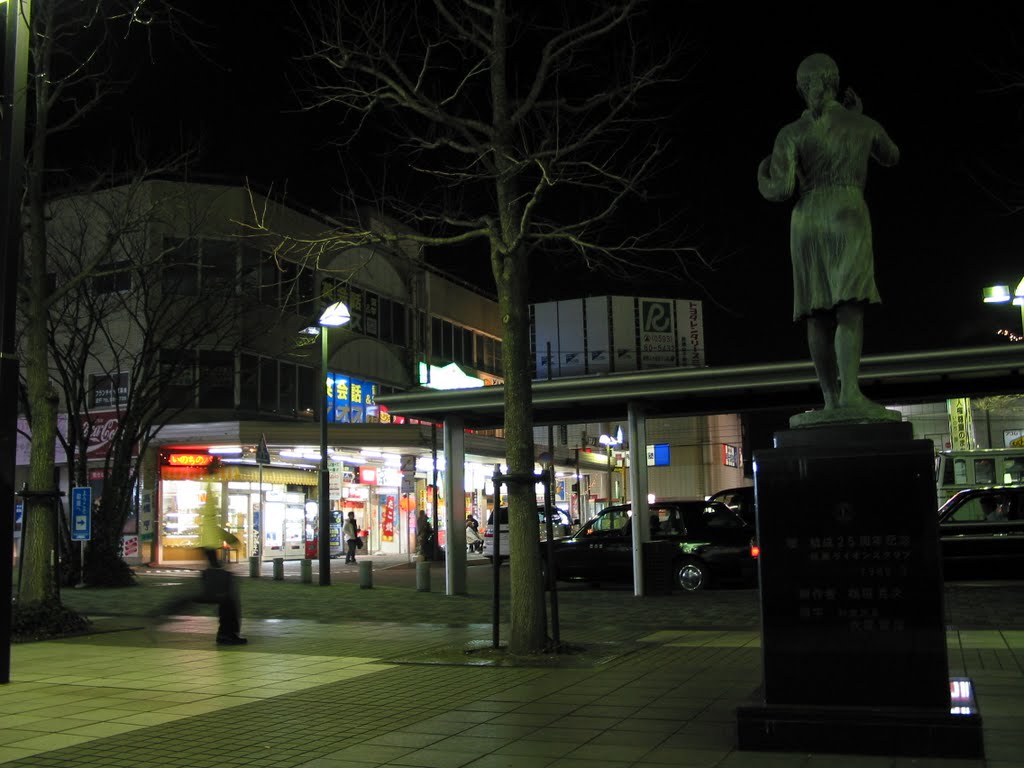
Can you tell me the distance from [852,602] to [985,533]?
13706 mm

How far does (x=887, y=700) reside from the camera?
652 centimetres

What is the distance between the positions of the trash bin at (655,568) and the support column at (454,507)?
3.40 m

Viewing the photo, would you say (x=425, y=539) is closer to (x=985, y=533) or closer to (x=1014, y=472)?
(x=1014, y=472)

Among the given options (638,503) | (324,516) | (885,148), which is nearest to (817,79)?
(885,148)

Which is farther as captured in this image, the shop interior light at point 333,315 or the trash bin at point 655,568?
the shop interior light at point 333,315

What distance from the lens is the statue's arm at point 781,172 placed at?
25.3 ft

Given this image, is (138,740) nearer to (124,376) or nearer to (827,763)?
(827,763)

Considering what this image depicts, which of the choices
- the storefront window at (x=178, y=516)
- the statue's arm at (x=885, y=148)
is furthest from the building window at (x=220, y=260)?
the statue's arm at (x=885, y=148)

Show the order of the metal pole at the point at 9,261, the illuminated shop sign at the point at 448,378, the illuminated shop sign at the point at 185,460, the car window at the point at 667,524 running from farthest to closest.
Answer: the illuminated shop sign at the point at 448,378
the illuminated shop sign at the point at 185,460
the car window at the point at 667,524
the metal pole at the point at 9,261

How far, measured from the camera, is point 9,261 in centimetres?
1058

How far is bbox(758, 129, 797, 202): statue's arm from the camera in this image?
25.3ft

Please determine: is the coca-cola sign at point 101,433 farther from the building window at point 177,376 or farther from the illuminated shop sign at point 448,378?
the illuminated shop sign at point 448,378

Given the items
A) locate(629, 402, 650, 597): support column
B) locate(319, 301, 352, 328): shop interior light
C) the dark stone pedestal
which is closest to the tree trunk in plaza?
the dark stone pedestal

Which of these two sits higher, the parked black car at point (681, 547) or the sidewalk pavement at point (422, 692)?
the parked black car at point (681, 547)
